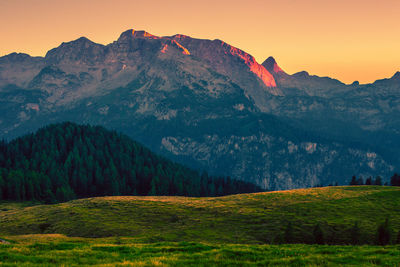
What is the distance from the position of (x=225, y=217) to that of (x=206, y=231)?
15.1 meters

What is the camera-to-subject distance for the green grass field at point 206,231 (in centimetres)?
2978

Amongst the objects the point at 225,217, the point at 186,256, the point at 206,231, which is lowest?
the point at 206,231

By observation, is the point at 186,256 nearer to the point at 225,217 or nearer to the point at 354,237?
the point at 354,237

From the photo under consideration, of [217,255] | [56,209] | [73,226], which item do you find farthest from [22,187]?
[217,255]

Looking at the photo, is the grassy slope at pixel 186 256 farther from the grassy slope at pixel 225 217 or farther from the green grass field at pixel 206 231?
the grassy slope at pixel 225 217

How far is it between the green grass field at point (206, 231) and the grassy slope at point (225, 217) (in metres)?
0.21

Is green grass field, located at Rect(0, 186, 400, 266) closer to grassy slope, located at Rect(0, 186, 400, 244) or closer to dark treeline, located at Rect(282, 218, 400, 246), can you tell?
grassy slope, located at Rect(0, 186, 400, 244)

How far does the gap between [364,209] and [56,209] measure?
82.5m

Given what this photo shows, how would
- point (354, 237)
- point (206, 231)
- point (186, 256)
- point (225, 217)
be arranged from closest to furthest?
point (186, 256), point (354, 237), point (206, 231), point (225, 217)

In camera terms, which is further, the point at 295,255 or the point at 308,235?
the point at 308,235

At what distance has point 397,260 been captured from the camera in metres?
28.7

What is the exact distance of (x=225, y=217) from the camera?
310 ft

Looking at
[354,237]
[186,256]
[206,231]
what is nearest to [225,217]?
[206,231]

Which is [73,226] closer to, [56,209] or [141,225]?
[141,225]
